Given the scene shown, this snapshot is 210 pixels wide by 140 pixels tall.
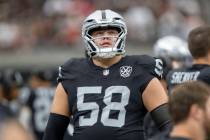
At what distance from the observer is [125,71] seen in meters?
6.11

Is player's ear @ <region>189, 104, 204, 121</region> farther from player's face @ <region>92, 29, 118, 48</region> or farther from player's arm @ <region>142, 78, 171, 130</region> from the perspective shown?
player's face @ <region>92, 29, 118, 48</region>

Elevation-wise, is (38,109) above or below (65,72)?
below

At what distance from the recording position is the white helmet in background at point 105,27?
615 cm

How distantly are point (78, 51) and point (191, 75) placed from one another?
10.1m

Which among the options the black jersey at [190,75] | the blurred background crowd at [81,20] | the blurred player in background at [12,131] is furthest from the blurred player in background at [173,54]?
the blurred background crowd at [81,20]

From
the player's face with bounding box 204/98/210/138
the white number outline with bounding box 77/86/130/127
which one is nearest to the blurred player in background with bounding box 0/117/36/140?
the player's face with bounding box 204/98/210/138

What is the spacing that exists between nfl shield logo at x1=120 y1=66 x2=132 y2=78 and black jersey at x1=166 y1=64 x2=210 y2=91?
2.40ft

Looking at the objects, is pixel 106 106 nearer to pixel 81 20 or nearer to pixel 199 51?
pixel 199 51

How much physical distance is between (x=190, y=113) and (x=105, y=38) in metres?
1.75

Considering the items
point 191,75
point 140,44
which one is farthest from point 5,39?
point 191,75

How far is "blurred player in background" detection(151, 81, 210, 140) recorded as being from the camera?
455cm

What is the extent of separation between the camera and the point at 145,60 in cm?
615

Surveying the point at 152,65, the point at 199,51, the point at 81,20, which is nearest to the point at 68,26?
the point at 81,20

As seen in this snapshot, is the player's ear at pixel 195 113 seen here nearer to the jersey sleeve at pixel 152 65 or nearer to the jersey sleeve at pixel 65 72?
the jersey sleeve at pixel 152 65
